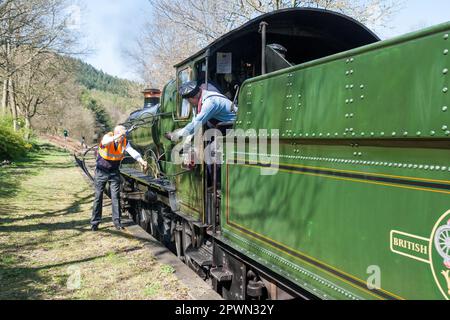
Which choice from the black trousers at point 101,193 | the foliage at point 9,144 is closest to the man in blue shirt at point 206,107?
the black trousers at point 101,193

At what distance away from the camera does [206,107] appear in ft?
A: 14.1

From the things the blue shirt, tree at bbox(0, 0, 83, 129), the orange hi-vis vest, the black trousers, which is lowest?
the black trousers

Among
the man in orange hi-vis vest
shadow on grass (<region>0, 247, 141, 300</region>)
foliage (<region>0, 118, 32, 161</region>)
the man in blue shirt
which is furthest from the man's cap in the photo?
foliage (<region>0, 118, 32, 161</region>)

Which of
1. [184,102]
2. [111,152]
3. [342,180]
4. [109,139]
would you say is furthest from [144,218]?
[342,180]

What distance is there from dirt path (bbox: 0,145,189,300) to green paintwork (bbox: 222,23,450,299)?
6.66 feet

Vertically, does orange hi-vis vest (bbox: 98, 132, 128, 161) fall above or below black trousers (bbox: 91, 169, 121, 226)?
above

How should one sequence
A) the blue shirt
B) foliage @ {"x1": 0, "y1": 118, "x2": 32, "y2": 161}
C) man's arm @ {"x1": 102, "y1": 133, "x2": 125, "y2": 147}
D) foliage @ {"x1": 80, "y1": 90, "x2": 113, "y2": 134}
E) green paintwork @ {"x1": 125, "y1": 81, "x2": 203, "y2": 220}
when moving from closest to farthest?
1. the blue shirt
2. green paintwork @ {"x1": 125, "y1": 81, "x2": 203, "y2": 220}
3. man's arm @ {"x1": 102, "y1": 133, "x2": 125, "y2": 147}
4. foliage @ {"x1": 0, "y1": 118, "x2": 32, "y2": 161}
5. foliage @ {"x1": 80, "y1": 90, "x2": 113, "y2": 134}

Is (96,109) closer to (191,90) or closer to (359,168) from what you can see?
(191,90)

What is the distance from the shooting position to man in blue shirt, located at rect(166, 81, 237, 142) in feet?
14.1

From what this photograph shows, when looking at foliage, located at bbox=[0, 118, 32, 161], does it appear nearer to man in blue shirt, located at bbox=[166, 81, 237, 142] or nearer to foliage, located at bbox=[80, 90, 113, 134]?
man in blue shirt, located at bbox=[166, 81, 237, 142]

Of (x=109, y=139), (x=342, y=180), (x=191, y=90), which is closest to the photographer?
(x=342, y=180)

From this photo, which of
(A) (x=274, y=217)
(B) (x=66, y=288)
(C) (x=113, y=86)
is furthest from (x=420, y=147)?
(C) (x=113, y=86)

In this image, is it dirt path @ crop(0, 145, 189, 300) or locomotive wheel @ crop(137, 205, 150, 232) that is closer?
dirt path @ crop(0, 145, 189, 300)

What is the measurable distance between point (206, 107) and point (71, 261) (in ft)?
9.53
